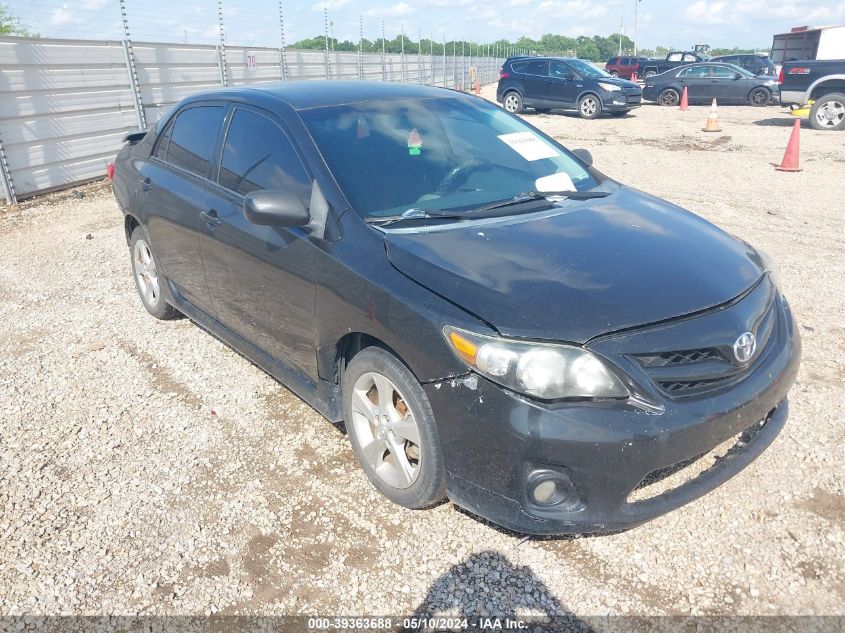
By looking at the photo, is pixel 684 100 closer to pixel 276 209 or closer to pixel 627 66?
pixel 627 66

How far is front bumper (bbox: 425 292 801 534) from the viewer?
2.13m

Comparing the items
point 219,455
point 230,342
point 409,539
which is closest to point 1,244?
point 230,342

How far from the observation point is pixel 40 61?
30.9 feet

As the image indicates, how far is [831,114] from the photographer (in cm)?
1468

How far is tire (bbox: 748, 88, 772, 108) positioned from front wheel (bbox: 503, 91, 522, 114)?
780cm

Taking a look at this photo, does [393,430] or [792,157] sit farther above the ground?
[393,430]

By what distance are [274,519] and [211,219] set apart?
1.71 metres

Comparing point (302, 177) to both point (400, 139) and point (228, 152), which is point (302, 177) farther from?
point (228, 152)

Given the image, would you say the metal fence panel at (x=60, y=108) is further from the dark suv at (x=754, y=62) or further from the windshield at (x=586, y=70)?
the dark suv at (x=754, y=62)

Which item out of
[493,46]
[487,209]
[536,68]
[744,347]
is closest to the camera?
[744,347]

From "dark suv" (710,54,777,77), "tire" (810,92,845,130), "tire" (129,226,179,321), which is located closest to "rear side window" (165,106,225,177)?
"tire" (129,226,179,321)

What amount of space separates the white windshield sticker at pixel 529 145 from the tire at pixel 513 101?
16693 millimetres

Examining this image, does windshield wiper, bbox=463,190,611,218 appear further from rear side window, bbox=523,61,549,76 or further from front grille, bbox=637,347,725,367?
rear side window, bbox=523,61,549,76

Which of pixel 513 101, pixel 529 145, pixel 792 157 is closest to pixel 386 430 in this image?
pixel 529 145
